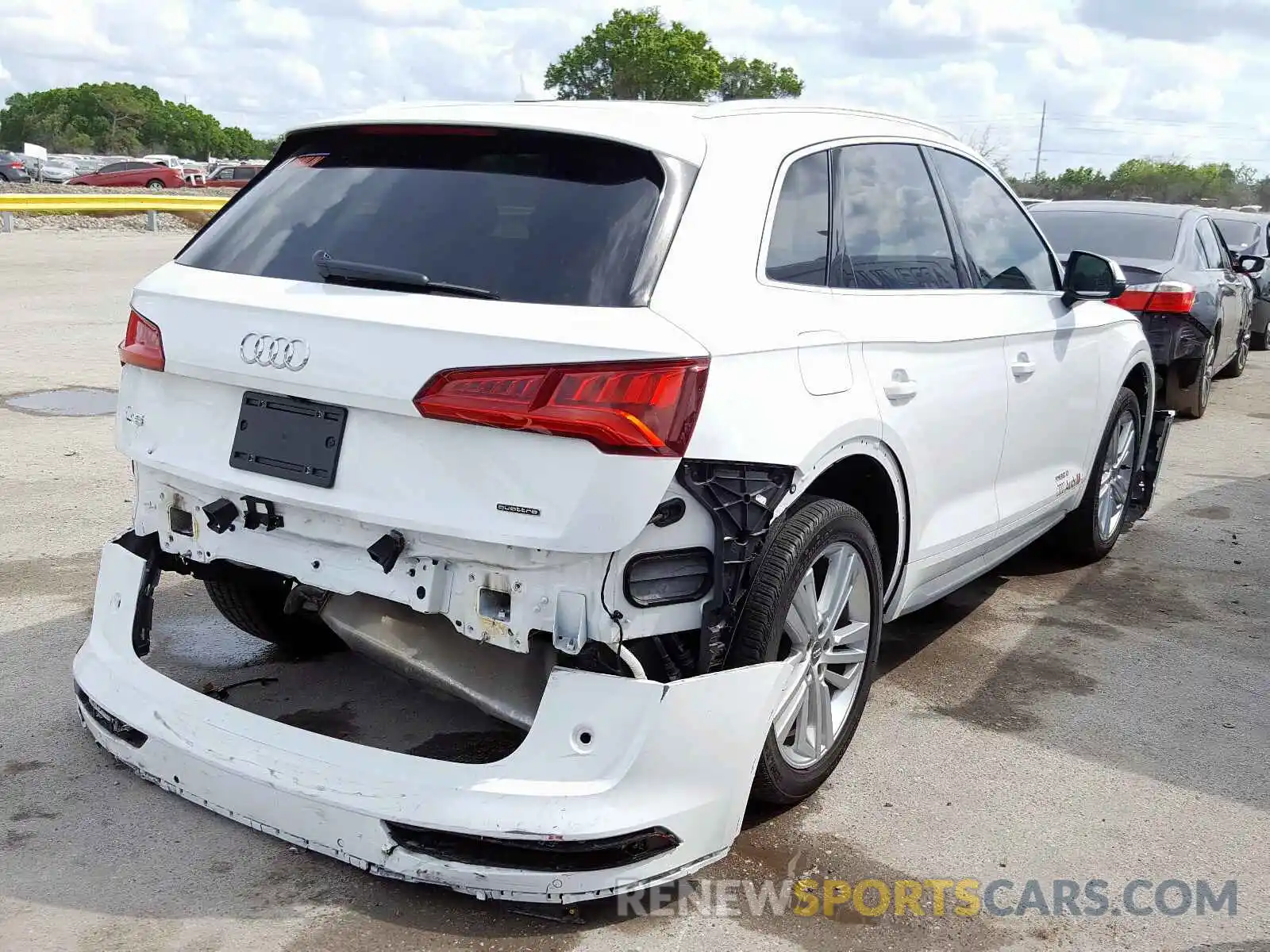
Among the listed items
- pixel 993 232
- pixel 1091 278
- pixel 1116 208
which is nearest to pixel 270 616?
pixel 993 232

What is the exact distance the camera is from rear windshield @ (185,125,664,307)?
3006mm

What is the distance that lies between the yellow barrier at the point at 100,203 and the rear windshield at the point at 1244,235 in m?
15.3

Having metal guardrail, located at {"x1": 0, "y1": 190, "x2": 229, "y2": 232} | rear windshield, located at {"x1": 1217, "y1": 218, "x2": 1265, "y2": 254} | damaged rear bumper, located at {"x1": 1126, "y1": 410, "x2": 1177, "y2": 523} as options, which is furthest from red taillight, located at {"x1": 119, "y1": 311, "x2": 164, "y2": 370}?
metal guardrail, located at {"x1": 0, "y1": 190, "x2": 229, "y2": 232}

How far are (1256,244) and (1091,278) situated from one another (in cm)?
1163

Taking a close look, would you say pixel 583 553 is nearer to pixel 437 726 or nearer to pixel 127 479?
pixel 437 726

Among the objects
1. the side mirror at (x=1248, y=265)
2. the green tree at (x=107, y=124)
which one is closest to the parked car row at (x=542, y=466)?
the side mirror at (x=1248, y=265)

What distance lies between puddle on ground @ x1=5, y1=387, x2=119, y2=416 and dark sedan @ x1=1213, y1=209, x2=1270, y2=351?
39.8ft

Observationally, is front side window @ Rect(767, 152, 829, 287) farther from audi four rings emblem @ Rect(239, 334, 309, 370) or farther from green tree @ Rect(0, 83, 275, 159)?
green tree @ Rect(0, 83, 275, 159)

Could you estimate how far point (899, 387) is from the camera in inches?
147

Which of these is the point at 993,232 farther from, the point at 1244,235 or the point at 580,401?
the point at 1244,235

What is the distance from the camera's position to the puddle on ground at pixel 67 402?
27.5 ft

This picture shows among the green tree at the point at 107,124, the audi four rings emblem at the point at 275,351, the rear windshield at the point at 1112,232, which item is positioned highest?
the green tree at the point at 107,124

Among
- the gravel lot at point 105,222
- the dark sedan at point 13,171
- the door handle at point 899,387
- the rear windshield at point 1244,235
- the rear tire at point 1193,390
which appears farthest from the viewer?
the dark sedan at point 13,171

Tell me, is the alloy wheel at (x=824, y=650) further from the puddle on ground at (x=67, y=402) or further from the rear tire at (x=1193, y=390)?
the rear tire at (x=1193, y=390)
